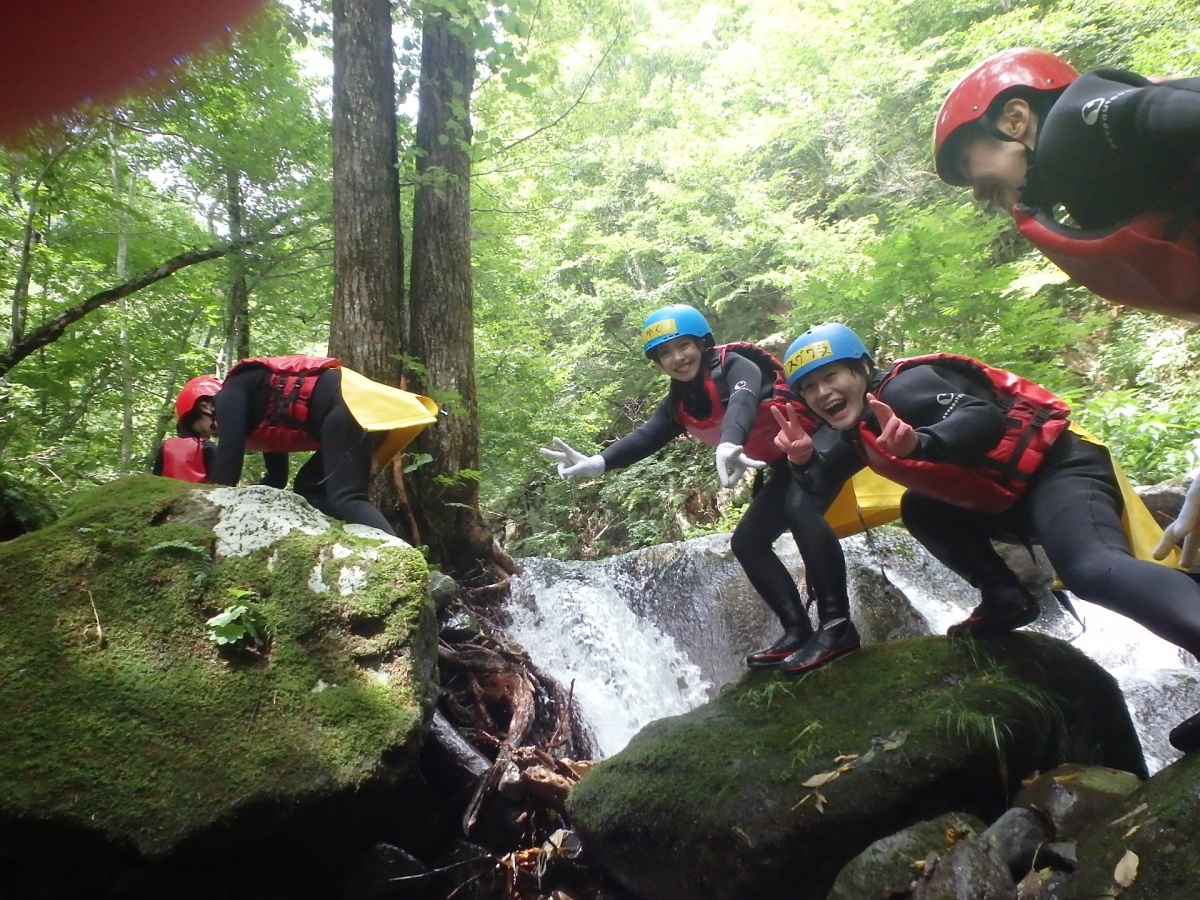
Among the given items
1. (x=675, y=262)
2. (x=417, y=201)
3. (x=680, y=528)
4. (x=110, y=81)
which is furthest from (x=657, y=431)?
(x=675, y=262)

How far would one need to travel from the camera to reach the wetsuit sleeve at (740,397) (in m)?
2.99

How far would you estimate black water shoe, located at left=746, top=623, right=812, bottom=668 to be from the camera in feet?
10.5

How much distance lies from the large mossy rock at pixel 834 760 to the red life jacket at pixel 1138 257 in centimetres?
157

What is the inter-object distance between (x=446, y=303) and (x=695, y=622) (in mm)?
3436

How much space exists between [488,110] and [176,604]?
7.15m

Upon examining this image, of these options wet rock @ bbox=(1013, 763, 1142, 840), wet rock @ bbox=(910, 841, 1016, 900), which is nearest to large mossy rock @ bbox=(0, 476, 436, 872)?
wet rock @ bbox=(910, 841, 1016, 900)

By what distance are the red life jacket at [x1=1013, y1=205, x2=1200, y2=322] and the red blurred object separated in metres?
1.88

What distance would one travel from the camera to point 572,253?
15.2m

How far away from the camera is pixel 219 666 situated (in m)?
2.39

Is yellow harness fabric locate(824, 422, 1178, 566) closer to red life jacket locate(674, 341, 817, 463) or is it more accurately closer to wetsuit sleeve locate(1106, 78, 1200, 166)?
red life jacket locate(674, 341, 817, 463)

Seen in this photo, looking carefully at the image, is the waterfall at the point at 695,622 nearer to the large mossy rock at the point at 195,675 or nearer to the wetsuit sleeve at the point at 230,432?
the large mossy rock at the point at 195,675

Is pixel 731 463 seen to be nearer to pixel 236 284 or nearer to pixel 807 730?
pixel 807 730

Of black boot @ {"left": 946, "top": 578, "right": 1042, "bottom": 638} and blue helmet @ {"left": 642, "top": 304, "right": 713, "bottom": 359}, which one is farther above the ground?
blue helmet @ {"left": 642, "top": 304, "right": 713, "bottom": 359}

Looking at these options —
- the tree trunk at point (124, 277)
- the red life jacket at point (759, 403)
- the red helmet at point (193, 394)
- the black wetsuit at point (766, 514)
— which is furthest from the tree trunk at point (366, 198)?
the red life jacket at point (759, 403)
